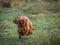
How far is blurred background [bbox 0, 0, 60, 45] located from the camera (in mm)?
4289

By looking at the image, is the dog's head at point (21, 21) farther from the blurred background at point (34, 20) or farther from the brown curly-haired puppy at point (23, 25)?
the blurred background at point (34, 20)

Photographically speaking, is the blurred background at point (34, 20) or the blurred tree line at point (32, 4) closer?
the blurred background at point (34, 20)

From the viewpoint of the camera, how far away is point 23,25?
14.4 ft

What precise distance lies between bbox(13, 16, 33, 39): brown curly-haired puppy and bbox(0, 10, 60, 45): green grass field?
→ 0.24ft

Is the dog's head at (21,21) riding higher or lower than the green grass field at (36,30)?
higher

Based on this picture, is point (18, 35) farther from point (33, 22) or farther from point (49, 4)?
point (49, 4)

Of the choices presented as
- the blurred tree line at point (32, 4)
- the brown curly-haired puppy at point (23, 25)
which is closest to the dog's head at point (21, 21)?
the brown curly-haired puppy at point (23, 25)

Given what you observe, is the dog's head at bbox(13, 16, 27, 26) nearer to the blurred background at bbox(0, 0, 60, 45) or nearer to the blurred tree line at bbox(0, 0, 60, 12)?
the blurred background at bbox(0, 0, 60, 45)

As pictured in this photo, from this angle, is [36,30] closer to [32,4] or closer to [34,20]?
[34,20]

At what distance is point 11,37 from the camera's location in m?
4.36

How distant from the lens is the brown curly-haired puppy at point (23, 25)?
14.2 ft

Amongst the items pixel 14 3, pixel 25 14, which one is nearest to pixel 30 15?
pixel 25 14

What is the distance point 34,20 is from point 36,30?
256 mm

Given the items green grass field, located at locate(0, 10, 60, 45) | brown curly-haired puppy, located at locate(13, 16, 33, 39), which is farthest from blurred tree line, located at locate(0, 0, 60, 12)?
brown curly-haired puppy, located at locate(13, 16, 33, 39)
